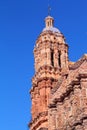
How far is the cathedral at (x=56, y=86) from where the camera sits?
1565 inches

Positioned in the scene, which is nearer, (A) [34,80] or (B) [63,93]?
(B) [63,93]

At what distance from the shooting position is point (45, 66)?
218 feet

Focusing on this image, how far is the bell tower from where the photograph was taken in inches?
2472

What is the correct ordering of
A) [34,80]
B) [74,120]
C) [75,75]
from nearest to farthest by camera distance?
[74,120], [75,75], [34,80]

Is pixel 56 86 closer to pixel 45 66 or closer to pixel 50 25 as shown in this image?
pixel 45 66

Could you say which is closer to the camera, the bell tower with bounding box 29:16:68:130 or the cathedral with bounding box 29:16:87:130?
the cathedral with bounding box 29:16:87:130

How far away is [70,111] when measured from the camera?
4097 cm

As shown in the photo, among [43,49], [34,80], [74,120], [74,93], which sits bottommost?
[74,120]

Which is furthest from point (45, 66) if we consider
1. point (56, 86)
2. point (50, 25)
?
point (56, 86)

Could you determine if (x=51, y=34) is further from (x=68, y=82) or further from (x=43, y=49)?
(x=68, y=82)

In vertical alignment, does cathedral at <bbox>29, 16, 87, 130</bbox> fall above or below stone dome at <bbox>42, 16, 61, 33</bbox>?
below

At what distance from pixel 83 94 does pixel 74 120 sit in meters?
2.22

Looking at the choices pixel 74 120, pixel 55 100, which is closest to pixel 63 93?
pixel 55 100

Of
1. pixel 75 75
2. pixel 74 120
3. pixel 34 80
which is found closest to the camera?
pixel 74 120
